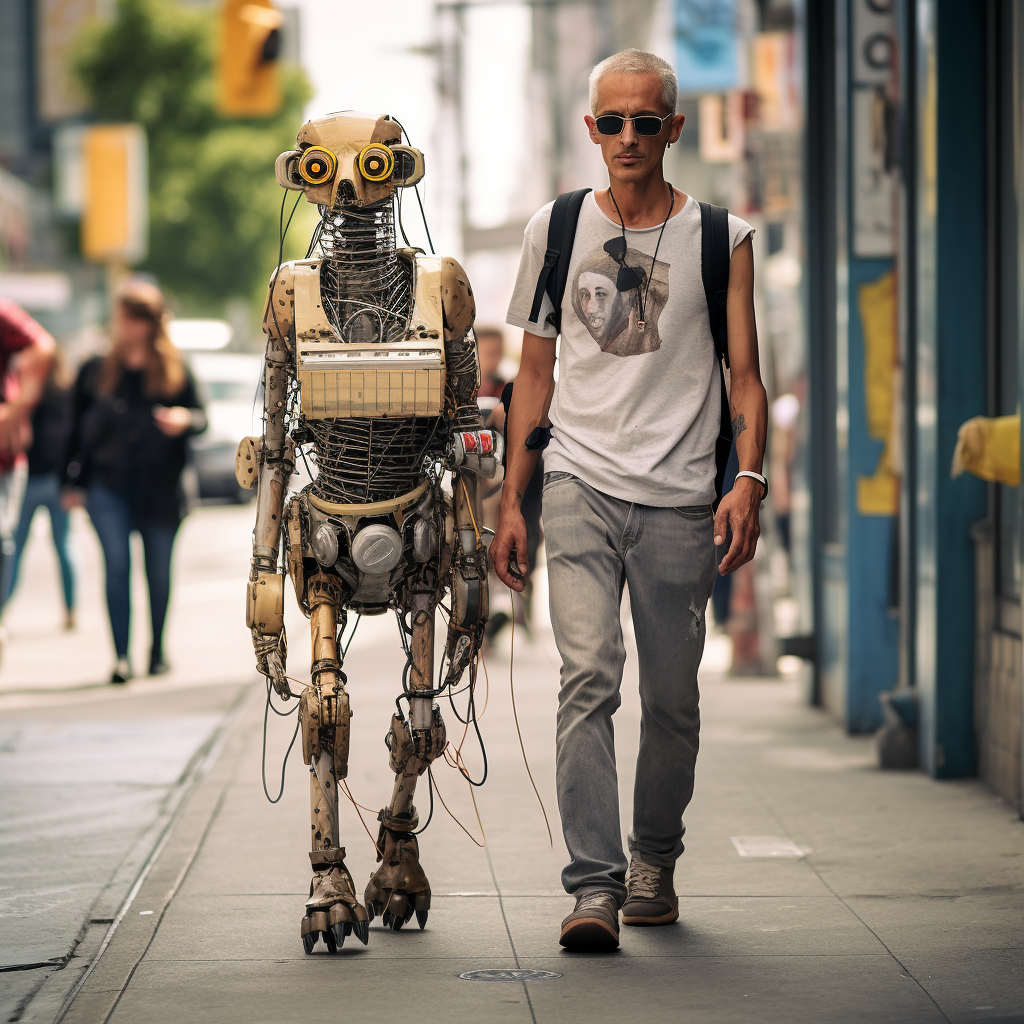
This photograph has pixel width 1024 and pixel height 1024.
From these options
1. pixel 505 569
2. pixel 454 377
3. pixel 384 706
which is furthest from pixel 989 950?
pixel 384 706

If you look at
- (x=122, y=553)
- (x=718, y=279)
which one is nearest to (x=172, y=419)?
(x=122, y=553)

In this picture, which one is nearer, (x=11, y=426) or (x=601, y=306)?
(x=601, y=306)

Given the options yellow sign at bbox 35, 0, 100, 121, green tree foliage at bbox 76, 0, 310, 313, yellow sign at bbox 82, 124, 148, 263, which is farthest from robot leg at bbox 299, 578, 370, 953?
yellow sign at bbox 35, 0, 100, 121

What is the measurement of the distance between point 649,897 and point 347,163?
6.61 feet

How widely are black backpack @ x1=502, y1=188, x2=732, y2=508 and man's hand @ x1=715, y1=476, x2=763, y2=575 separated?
0.14m

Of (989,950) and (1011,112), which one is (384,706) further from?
(989,950)

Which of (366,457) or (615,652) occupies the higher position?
(366,457)

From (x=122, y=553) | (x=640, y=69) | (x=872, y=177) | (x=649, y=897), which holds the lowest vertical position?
(x=649, y=897)

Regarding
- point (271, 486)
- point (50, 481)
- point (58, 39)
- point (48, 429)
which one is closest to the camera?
point (271, 486)

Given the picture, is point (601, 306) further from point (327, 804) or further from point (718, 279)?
point (327, 804)

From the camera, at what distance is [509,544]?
485 cm

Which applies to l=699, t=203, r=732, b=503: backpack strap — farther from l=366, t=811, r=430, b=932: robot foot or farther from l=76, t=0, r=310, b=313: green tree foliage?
l=76, t=0, r=310, b=313: green tree foliage

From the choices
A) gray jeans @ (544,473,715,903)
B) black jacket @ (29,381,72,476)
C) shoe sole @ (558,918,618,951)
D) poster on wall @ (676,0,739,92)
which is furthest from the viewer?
poster on wall @ (676,0,739,92)

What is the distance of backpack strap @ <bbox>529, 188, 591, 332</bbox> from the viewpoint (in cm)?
484
